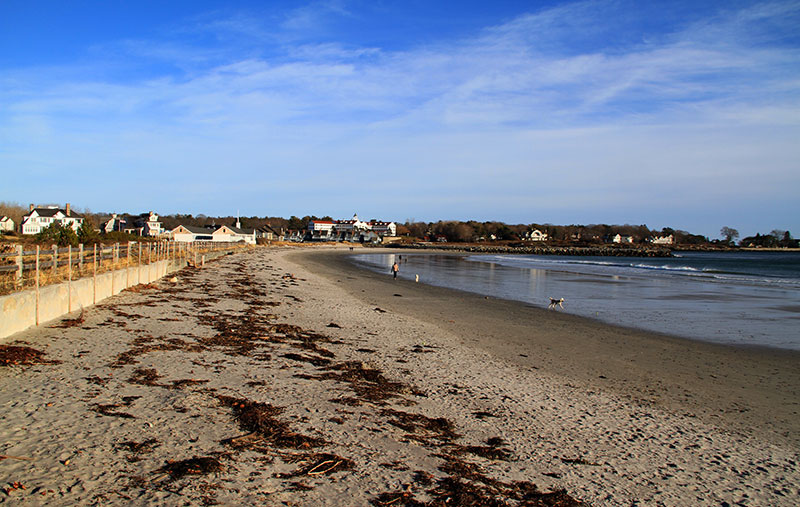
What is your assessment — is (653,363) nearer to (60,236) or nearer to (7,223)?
(60,236)

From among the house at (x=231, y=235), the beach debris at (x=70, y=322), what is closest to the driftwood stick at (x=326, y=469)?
the beach debris at (x=70, y=322)

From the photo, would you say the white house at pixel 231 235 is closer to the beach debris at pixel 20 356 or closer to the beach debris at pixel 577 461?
the beach debris at pixel 20 356

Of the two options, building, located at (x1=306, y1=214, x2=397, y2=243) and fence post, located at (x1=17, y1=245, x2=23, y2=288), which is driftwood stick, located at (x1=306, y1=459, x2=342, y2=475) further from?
building, located at (x1=306, y1=214, x2=397, y2=243)

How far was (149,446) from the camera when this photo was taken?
495 cm

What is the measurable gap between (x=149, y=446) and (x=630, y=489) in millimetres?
4608

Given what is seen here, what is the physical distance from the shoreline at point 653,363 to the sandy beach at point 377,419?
2.5 inches

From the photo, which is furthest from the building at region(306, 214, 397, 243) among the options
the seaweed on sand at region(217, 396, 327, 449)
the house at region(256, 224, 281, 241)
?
the seaweed on sand at region(217, 396, 327, 449)

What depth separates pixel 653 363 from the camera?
35.3 feet

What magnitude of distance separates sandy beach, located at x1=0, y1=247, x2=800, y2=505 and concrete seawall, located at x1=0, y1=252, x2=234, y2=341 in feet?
0.90

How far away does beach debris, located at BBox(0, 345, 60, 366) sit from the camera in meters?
7.29

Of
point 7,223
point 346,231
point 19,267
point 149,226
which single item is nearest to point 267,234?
point 149,226

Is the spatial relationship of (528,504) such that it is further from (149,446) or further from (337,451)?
(149,446)

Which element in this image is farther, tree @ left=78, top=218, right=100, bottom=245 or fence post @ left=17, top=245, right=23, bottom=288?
tree @ left=78, top=218, right=100, bottom=245

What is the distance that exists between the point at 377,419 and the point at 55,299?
8271 millimetres
